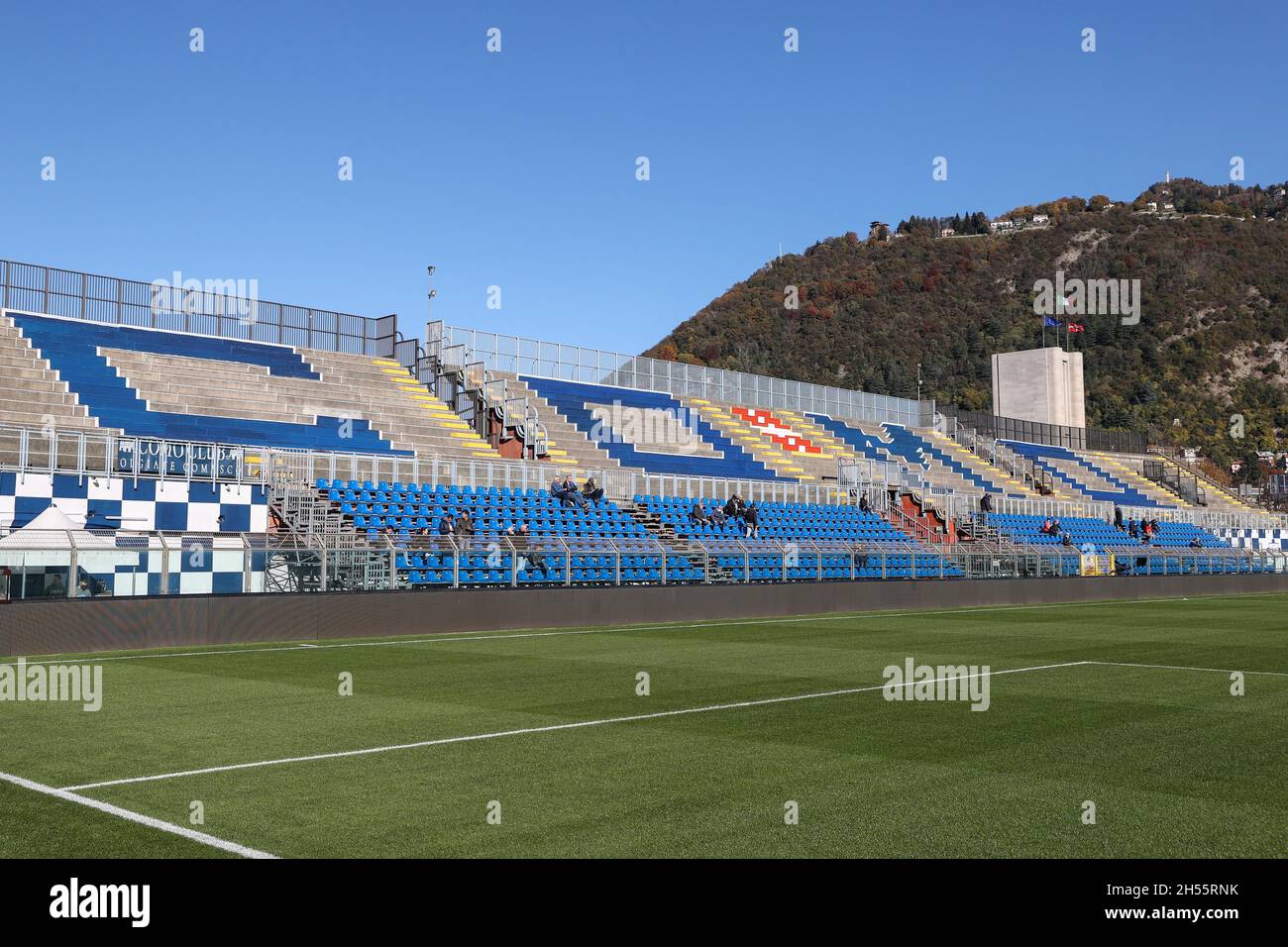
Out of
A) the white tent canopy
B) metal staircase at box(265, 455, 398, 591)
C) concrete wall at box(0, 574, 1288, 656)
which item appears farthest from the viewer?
metal staircase at box(265, 455, 398, 591)

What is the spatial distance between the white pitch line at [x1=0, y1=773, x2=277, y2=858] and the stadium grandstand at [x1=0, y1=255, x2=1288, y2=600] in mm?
10234

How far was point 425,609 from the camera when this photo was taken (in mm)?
20812

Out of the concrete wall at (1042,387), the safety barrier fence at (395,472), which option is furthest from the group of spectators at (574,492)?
the concrete wall at (1042,387)

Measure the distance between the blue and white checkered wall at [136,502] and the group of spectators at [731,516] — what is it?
1208 centimetres

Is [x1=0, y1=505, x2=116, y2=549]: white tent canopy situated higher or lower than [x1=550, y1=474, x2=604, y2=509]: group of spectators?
lower

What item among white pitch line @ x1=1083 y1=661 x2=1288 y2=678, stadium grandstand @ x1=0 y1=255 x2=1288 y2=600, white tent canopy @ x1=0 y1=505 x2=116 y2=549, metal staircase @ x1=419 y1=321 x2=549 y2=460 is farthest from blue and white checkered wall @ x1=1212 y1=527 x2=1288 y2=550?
white tent canopy @ x1=0 y1=505 x2=116 y2=549

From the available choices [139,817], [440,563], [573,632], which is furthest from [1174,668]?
[440,563]

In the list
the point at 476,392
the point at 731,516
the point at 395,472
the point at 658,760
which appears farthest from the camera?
the point at 476,392

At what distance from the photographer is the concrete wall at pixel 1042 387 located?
229 ft

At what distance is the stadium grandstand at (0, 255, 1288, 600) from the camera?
2122 cm

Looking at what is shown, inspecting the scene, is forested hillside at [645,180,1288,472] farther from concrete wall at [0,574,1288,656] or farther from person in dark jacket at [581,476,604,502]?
concrete wall at [0,574,1288,656]

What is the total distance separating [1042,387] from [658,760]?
66.4 meters

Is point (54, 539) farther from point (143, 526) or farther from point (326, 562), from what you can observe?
point (143, 526)
